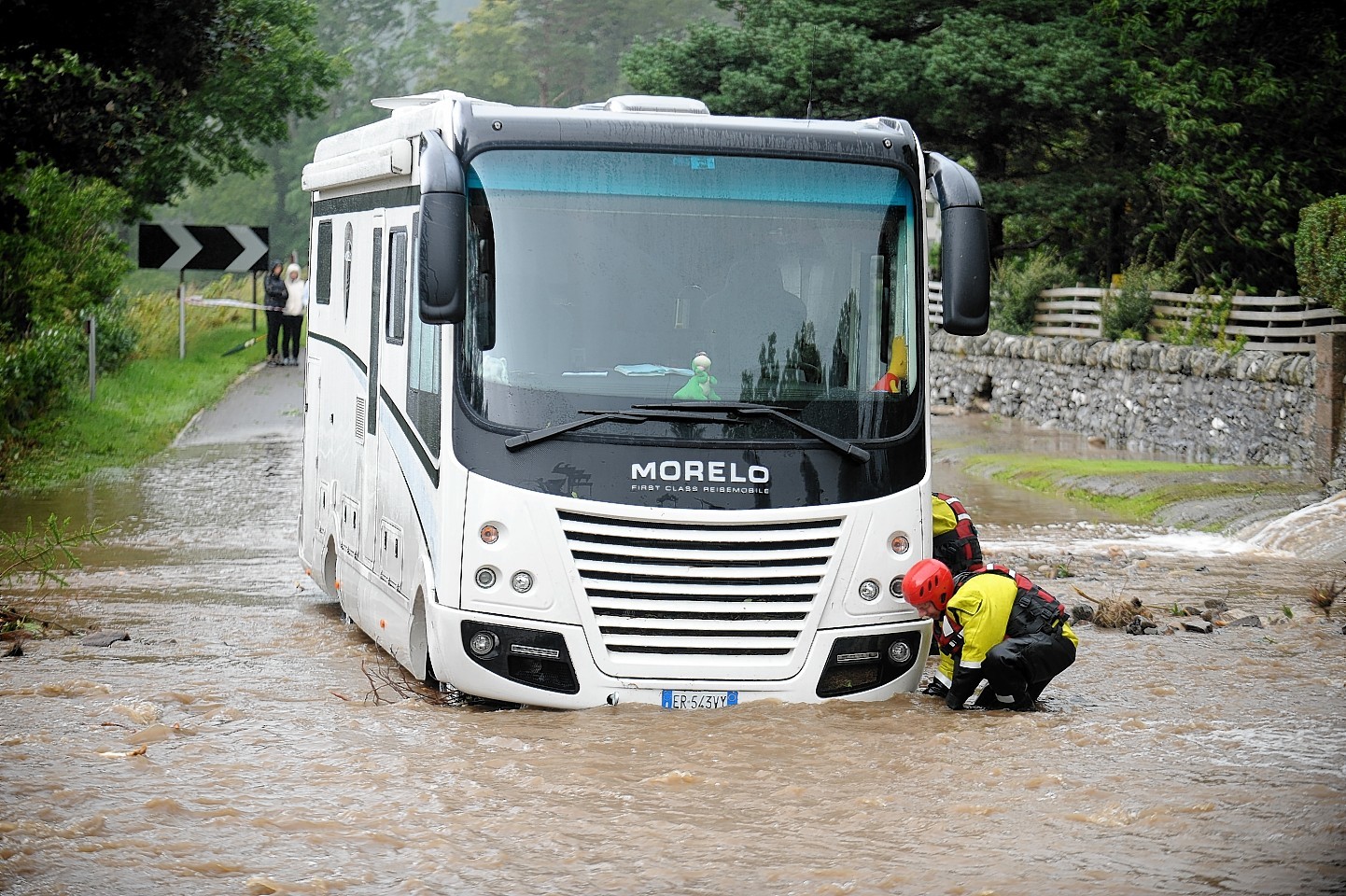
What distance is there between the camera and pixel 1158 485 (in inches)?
829

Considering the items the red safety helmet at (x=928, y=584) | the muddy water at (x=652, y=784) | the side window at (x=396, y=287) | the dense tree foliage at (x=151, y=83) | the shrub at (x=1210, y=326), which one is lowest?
the muddy water at (x=652, y=784)

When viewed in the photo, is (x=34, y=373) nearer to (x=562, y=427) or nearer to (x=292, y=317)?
(x=292, y=317)

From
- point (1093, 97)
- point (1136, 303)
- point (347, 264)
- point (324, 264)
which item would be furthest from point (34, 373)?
point (1093, 97)

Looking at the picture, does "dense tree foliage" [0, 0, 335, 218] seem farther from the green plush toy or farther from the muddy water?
the green plush toy

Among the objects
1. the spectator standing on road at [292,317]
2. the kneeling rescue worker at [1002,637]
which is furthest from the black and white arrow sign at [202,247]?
the kneeling rescue worker at [1002,637]

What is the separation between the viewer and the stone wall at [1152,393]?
22.9 meters

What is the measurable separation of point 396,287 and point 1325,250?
1502 centimetres

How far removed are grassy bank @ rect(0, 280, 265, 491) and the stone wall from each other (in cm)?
1051

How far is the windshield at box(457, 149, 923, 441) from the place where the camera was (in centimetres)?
848

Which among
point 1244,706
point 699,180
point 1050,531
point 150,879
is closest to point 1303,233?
point 1050,531

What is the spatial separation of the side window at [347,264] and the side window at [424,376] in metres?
1.88

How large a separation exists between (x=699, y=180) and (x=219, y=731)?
3.48 m

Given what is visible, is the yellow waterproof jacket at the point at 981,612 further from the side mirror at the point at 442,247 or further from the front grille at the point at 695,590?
the side mirror at the point at 442,247

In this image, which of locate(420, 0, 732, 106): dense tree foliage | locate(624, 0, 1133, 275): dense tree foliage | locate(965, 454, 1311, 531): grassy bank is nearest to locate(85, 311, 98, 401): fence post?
locate(965, 454, 1311, 531): grassy bank
